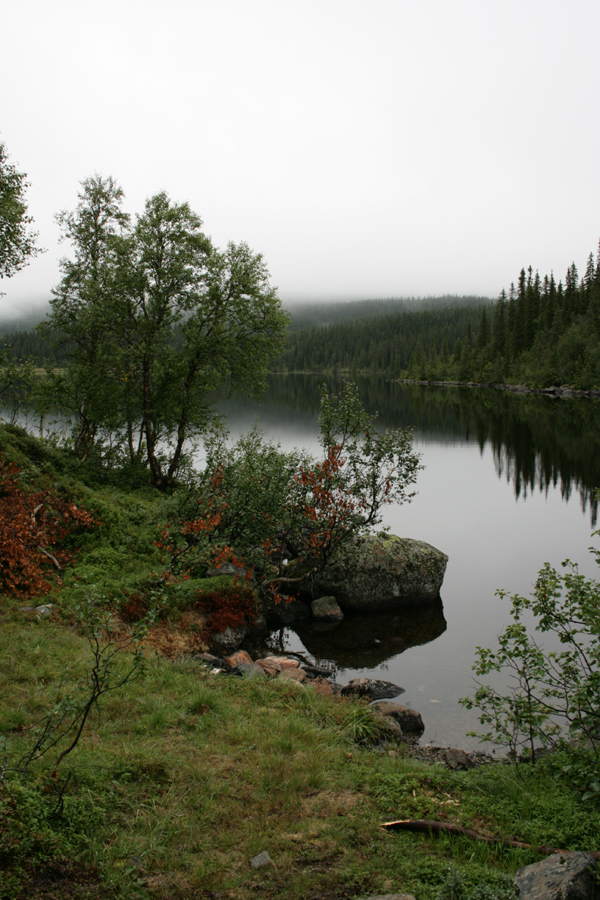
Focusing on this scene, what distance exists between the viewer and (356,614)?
19.0 m

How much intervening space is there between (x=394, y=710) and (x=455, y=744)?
4.53 feet

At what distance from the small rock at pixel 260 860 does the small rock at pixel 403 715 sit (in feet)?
20.7

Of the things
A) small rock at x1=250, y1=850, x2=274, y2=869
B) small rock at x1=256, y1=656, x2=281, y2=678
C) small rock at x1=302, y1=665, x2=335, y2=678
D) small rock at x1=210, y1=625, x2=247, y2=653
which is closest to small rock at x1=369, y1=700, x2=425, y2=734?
small rock at x1=256, y1=656, x2=281, y2=678

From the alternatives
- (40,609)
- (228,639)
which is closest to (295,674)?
(228,639)

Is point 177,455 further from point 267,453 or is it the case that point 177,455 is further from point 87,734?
point 87,734

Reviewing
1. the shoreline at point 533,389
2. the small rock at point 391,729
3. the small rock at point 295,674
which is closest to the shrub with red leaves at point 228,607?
the small rock at point 295,674

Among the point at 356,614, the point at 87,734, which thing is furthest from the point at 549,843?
the point at 356,614

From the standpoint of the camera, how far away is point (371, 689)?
43.6 feet

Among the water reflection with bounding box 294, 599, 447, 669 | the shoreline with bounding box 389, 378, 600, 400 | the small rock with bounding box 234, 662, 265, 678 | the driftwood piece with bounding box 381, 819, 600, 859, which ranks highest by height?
the shoreline with bounding box 389, 378, 600, 400

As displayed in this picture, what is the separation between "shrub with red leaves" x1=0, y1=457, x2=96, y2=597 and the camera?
12625 millimetres

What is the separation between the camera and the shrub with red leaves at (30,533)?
12.6m

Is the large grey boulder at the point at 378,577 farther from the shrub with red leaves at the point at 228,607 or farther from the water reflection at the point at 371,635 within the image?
the shrub with red leaves at the point at 228,607

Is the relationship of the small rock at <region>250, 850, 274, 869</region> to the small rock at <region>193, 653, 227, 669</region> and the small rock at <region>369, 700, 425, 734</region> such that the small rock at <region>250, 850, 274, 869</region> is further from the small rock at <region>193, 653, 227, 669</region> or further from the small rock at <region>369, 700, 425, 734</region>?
the small rock at <region>193, 653, 227, 669</region>

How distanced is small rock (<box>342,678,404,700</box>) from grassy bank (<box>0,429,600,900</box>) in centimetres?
221
